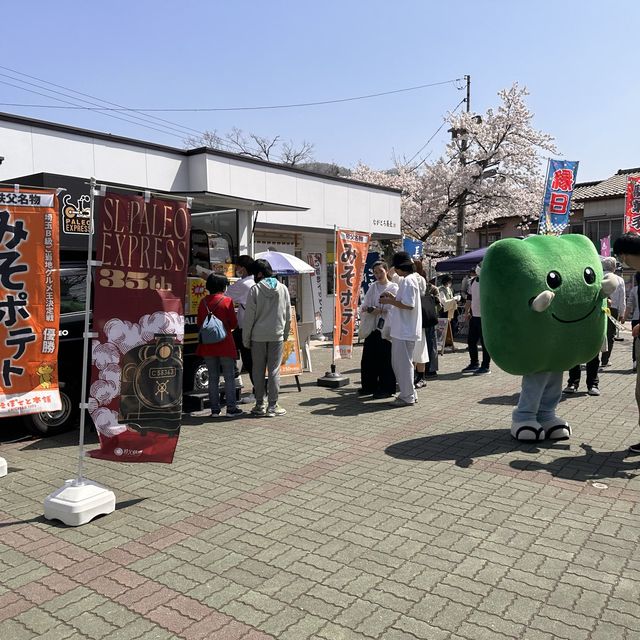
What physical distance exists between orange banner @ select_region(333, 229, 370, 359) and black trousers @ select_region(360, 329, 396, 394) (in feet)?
2.13

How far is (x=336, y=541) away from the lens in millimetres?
3795

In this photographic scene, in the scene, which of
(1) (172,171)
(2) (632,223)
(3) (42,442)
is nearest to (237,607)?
(3) (42,442)

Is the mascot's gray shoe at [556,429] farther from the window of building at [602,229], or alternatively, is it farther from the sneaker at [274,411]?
the window of building at [602,229]

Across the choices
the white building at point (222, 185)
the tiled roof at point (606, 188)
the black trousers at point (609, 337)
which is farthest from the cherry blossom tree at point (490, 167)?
the black trousers at point (609, 337)

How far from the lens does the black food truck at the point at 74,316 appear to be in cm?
633

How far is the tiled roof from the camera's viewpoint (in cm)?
2909

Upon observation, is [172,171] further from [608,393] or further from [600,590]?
[600,590]

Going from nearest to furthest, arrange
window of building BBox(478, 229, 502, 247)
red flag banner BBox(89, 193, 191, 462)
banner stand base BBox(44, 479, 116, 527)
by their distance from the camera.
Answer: banner stand base BBox(44, 479, 116, 527) → red flag banner BBox(89, 193, 191, 462) → window of building BBox(478, 229, 502, 247)

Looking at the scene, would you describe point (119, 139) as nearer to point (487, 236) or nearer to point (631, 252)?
point (631, 252)

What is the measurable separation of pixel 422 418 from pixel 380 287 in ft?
6.56

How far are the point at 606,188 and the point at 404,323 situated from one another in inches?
1102

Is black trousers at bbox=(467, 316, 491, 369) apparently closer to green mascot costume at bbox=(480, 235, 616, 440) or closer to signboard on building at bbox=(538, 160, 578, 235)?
green mascot costume at bbox=(480, 235, 616, 440)

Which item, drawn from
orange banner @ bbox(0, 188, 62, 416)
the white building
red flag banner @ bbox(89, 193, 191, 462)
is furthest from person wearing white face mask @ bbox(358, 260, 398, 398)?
orange banner @ bbox(0, 188, 62, 416)

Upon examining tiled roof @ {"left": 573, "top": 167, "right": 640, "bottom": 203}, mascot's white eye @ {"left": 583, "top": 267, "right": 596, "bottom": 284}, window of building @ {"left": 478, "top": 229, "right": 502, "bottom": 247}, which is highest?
tiled roof @ {"left": 573, "top": 167, "right": 640, "bottom": 203}
